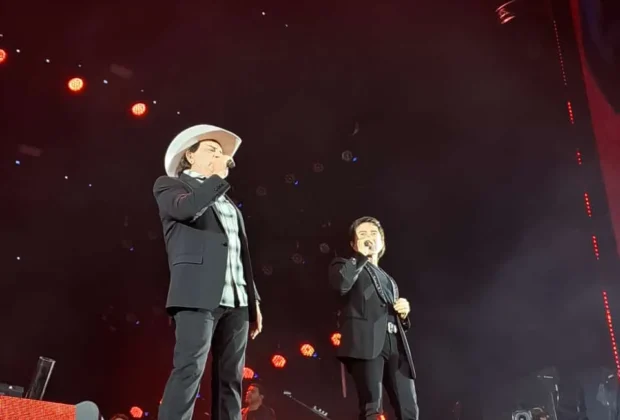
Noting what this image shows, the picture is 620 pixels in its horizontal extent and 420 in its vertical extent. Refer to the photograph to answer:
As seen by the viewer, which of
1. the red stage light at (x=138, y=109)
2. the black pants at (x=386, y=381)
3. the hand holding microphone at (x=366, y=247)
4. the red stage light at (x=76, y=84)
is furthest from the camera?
the red stage light at (x=138, y=109)

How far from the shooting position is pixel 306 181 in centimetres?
698

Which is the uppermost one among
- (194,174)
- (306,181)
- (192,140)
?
(306,181)

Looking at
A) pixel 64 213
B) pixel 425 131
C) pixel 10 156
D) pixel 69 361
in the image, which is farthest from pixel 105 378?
pixel 425 131

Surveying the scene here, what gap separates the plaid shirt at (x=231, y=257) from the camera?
240cm

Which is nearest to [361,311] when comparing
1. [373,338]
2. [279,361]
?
[373,338]

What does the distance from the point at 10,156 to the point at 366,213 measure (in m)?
3.77

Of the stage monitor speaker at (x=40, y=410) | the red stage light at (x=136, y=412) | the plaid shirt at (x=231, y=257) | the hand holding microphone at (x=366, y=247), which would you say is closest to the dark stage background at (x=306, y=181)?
the red stage light at (x=136, y=412)

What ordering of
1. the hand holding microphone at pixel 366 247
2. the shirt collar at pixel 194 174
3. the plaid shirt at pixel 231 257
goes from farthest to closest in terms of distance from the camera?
the hand holding microphone at pixel 366 247 → the shirt collar at pixel 194 174 → the plaid shirt at pixel 231 257

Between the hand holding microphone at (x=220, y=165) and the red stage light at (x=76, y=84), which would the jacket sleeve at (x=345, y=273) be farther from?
the red stage light at (x=76, y=84)

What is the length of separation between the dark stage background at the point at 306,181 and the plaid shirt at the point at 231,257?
3.80m

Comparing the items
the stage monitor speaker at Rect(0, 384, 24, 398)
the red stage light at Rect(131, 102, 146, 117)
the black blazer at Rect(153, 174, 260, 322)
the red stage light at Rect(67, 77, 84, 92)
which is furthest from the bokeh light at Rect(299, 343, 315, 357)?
the black blazer at Rect(153, 174, 260, 322)

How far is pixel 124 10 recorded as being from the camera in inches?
224

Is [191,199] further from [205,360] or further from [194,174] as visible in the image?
[205,360]

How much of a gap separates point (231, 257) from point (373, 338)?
937 mm
